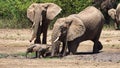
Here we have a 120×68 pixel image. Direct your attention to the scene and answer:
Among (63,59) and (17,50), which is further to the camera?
(17,50)

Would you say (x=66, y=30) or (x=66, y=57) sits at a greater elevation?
(x=66, y=30)

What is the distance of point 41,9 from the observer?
2123 cm

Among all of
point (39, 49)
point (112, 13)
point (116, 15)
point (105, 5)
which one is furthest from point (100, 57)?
point (105, 5)

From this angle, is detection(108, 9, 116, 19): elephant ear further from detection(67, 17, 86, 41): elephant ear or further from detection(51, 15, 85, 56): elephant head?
detection(67, 17, 86, 41): elephant ear

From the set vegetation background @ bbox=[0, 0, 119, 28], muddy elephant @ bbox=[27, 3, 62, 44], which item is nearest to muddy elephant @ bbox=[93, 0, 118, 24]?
vegetation background @ bbox=[0, 0, 119, 28]

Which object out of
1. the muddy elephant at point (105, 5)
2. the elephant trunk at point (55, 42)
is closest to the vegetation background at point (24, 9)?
the muddy elephant at point (105, 5)

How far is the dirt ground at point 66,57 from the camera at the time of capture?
16.3m

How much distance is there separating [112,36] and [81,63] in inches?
422

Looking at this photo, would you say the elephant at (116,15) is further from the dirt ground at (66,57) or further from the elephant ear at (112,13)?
the dirt ground at (66,57)

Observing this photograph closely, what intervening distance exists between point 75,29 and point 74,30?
5 cm

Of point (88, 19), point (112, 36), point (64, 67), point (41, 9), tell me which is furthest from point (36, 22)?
point (112, 36)

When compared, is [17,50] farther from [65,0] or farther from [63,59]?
[65,0]

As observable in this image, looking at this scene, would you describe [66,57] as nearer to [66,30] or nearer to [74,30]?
[66,30]

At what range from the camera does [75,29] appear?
19.9m
